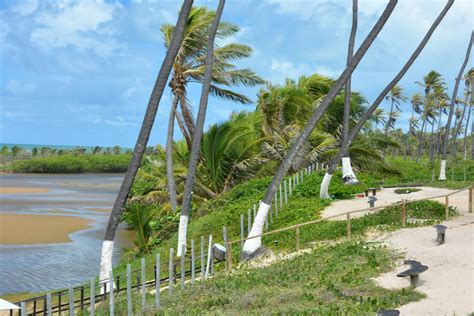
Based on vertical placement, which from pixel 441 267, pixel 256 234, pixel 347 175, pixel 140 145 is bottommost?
pixel 441 267

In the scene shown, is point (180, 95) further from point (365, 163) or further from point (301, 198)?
point (365, 163)

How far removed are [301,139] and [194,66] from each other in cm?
921

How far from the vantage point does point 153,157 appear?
36.2m

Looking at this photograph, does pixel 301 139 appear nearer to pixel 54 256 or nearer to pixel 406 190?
pixel 406 190

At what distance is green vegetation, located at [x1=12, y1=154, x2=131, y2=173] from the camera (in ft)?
283

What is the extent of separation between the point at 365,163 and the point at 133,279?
810 inches

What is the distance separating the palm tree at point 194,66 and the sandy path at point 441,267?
405 inches

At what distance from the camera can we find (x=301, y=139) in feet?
51.3

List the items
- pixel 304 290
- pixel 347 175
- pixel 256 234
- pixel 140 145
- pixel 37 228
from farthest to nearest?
pixel 37 228 < pixel 347 175 < pixel 256 234 < pixel 140 145 < pixel 304 290

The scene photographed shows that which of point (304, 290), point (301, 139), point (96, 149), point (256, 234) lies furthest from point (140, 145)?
point (96, 149)

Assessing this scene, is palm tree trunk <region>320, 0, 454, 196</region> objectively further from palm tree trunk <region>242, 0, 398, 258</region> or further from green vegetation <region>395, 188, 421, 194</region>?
palm tree trunk <region>242, 0, 398, 258</region>

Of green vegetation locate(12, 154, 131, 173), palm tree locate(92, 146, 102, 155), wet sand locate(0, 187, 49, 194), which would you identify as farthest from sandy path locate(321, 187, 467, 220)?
palm tree locate(92, 146, 102, 155)

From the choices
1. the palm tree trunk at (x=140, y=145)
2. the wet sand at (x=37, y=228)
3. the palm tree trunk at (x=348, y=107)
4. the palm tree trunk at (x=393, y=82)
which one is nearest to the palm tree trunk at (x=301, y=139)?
the palm tree trunk at (x=140, y=145)

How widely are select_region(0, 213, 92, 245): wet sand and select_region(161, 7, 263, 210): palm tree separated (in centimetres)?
740
